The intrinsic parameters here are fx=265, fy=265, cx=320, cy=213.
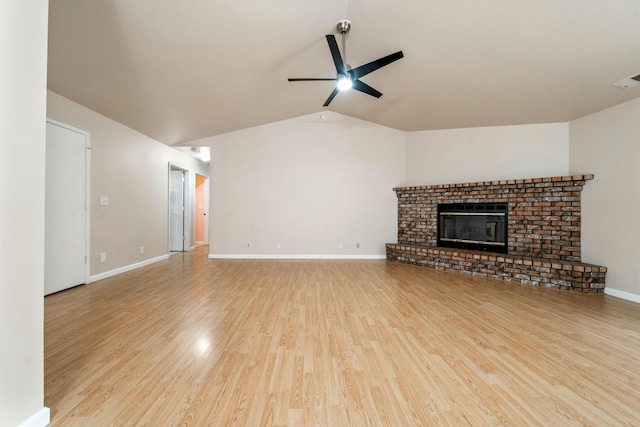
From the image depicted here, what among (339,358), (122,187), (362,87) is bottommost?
(339,358)

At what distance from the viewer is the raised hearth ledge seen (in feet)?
11.2

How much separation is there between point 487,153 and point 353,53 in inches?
118

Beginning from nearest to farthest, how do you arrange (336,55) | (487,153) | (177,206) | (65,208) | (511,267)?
1. (336,55)
2. (65,208)
3. (511,267)
4. (487,153)
5. (177,206)

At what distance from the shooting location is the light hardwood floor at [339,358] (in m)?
1.35

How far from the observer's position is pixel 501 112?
4.11 meters

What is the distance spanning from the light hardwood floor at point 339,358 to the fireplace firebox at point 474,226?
129 cm

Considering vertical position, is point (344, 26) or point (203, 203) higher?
point (344, 26)

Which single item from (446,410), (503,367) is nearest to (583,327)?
(503,367)

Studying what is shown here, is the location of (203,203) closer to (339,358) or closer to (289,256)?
(289,256)

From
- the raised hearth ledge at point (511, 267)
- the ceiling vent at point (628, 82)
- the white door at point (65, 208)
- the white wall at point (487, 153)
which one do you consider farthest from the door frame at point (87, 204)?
the ceiling vent at point (628, 82)

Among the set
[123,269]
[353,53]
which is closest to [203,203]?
[123,269]

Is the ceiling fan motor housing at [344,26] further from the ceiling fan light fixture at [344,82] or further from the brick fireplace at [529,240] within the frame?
the brick fireplace at [529,240]

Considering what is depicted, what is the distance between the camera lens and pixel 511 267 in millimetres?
3979

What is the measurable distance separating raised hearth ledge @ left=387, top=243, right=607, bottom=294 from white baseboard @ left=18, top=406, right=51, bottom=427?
4.84 m
